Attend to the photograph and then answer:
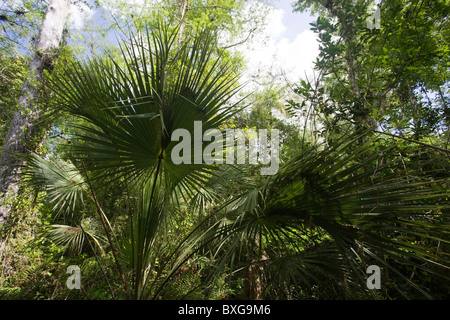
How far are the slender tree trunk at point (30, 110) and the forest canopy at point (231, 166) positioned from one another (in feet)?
0.08

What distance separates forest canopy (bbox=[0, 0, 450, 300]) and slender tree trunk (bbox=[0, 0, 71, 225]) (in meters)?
0.03

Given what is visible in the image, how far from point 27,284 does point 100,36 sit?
801 centimetres

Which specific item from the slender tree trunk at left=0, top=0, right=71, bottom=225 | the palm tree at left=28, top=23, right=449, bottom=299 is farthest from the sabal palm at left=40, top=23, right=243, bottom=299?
the slender tree trunk at left=0, top=0, right=71, bottom=225

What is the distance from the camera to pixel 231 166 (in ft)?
5.93

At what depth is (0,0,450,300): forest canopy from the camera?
3.69ft

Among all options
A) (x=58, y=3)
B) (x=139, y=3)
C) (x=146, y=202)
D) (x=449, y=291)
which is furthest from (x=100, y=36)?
(x=449, y=291)

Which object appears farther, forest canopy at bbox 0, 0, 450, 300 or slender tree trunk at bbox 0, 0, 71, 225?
slender tree trunk at bbox 0, 0, 71, 225
